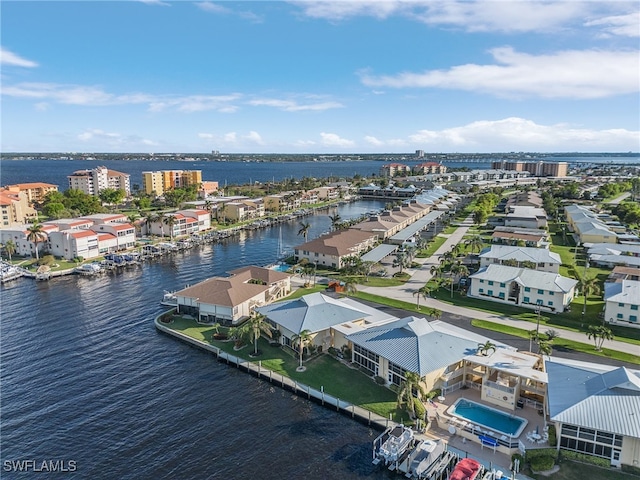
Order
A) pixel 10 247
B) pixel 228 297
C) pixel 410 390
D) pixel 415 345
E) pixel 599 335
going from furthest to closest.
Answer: pixel 10 247 < pixel 228 297 < pixel 599 335 < pixel 415 345 < pixel 410 390

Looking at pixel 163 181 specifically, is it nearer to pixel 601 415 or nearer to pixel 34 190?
pixel 34 190

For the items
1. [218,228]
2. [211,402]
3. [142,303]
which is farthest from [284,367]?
[218,228]

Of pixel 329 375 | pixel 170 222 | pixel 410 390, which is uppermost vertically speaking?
pixel 170 222

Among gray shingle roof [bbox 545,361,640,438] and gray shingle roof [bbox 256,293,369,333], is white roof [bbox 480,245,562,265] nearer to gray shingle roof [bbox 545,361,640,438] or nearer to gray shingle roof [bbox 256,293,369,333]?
gray shingle roof [bbox 256,293,369,333]

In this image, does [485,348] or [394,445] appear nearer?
[394,445]

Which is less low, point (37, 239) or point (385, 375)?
point (37, 239)

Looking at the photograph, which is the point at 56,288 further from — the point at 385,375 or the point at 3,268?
the point at 385,375

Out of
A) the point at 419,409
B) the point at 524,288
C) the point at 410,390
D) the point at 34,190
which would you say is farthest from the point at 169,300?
the point at 34,190

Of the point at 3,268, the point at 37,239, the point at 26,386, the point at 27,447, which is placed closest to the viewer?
the point at 27,447
